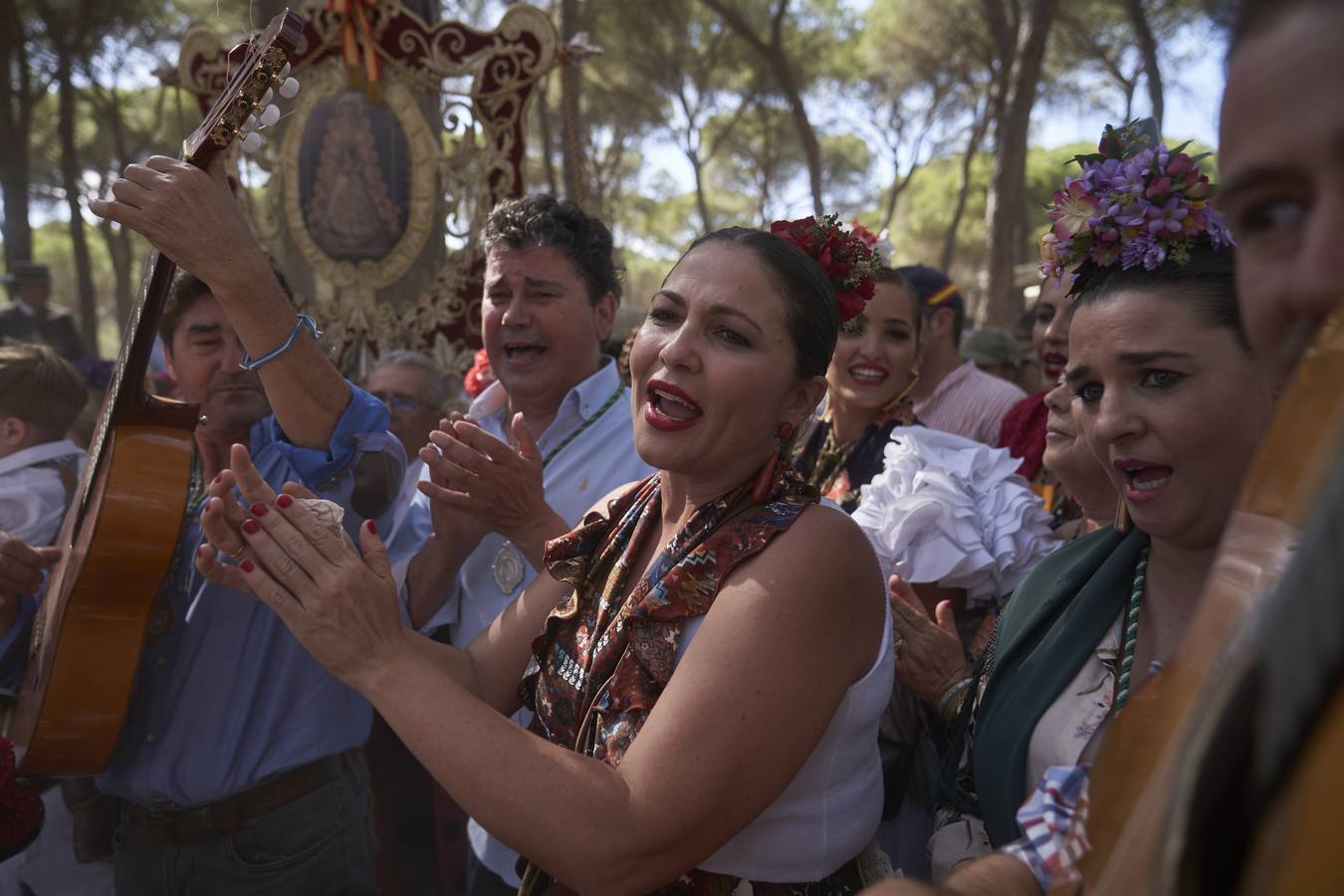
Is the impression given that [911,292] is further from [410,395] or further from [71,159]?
[71,159]

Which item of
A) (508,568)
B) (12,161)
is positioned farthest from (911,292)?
(12,161)

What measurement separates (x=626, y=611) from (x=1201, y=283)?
1171mm

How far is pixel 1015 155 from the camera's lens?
11.1 metres

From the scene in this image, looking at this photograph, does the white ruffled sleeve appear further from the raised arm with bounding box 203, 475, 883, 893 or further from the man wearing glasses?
the man wearing glasses

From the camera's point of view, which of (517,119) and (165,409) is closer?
(165,409)

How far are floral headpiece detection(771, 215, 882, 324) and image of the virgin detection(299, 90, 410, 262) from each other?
457cm

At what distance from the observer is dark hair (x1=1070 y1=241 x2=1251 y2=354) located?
1647 mm

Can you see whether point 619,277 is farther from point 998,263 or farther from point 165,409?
point 998,263

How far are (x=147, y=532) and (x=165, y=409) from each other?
316 mm

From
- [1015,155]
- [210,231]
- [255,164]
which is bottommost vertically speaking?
[210,231]

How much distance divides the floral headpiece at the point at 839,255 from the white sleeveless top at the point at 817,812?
2.47 ft

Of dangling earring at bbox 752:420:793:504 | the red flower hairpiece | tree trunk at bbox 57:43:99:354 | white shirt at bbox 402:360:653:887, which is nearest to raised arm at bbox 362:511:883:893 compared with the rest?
dangling earring at bbox 752:420:793:504

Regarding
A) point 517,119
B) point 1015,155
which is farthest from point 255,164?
point 1015,155

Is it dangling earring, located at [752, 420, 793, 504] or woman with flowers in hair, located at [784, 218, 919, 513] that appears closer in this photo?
dangling earring, located at [752, 420, 793, 504]
